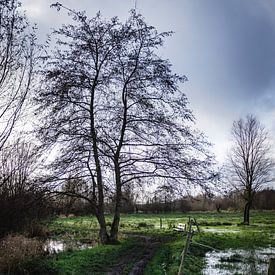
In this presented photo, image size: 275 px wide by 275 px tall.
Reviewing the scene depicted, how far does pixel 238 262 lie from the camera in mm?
16688

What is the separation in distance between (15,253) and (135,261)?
520 cm

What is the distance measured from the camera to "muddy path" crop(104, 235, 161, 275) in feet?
44.8

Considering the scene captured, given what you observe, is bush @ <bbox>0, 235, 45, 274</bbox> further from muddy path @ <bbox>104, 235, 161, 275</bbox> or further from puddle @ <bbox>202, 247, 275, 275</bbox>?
puddle @ <bbox>202, 247, 275, 275</bbox>

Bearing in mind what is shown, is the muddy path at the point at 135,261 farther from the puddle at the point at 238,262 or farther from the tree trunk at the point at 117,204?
the puddle at the point at 238,262

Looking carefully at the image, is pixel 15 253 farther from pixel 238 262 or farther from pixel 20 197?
pixel 238 262

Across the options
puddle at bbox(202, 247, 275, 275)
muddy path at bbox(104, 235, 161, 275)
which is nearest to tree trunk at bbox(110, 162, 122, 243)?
muddy path at bbox(104, 235, 161, 275)

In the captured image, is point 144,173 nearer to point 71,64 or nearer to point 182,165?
point 182,165

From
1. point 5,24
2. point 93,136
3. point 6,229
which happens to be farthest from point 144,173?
point 5,24

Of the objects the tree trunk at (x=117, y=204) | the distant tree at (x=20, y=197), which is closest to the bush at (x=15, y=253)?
the distant tree at (x=20, y=197)

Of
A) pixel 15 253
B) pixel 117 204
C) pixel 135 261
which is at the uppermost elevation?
pixel 117 204

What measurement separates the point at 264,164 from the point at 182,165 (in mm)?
28765

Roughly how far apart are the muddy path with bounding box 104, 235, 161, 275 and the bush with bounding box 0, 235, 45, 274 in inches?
107

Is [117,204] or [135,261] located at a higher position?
[117,204]

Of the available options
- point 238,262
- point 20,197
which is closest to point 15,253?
point 20,197
